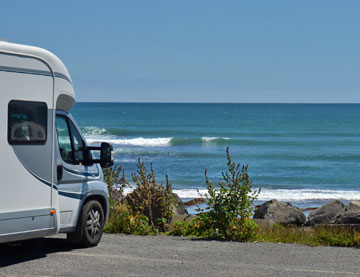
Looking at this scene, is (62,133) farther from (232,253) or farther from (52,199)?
(232,253)

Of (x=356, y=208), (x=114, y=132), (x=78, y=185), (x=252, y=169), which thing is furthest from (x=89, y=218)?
(x=114, y=132)

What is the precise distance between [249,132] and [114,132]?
41.7 ft

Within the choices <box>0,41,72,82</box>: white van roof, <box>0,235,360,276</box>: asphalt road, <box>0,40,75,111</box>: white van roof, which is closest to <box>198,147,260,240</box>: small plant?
<box>0,235,360,276</box>: asphalt road

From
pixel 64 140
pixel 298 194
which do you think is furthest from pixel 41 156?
pixel 298 194

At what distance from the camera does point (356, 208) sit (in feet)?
45.1

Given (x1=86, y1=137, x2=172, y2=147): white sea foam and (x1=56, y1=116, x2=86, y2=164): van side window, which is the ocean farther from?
(x1=56, y1=116, x2=86, y2=164): van side window

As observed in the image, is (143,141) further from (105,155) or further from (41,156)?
(41,156)

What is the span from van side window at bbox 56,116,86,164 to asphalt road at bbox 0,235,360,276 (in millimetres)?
1326

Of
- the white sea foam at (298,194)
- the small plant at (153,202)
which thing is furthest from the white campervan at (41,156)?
the white sea foam at (298,194)

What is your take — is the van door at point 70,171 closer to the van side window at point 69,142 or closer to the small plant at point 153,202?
the van side window at point 69,142

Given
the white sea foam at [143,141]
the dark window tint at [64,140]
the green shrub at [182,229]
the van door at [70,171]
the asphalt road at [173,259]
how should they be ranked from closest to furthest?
the asphalt road at [173,259] < the van door at [70,171] < the dark window tint at [64,140] < the green shrub at [182,229] < the white sea foam at [143,141]

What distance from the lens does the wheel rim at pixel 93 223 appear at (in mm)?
10547

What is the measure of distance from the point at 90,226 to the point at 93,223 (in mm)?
86

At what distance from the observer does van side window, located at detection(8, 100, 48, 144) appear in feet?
29.0
